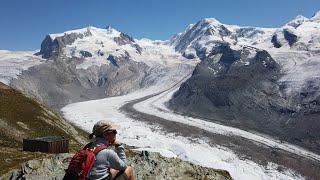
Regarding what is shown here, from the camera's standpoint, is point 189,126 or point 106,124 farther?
point 189,126

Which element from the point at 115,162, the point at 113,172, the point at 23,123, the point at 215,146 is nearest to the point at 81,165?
the point at 115,162

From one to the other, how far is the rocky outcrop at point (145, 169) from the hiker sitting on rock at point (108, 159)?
35.0ft

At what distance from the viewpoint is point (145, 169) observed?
71.2 feet

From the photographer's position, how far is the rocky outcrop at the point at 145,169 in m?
20.1

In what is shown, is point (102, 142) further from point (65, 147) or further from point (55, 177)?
point (65, 147)

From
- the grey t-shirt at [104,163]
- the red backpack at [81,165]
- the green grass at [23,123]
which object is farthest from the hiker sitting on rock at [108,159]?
the green grass at [23,123]

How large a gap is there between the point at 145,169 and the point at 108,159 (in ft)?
41.8

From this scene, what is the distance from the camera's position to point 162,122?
158 metres

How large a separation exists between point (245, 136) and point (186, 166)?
115m

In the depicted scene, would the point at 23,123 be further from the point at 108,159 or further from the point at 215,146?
the point at 215,146

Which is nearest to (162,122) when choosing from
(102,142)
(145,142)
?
(145,142)

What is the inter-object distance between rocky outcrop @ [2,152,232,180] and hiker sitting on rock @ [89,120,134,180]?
10.7 meters

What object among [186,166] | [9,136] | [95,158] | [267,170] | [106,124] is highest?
[106,124]

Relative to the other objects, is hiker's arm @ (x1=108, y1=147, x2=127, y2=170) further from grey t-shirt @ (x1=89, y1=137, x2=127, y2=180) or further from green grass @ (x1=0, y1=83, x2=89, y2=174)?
green grass @ (x1=0, y1=83, x2=89, y2=174)
